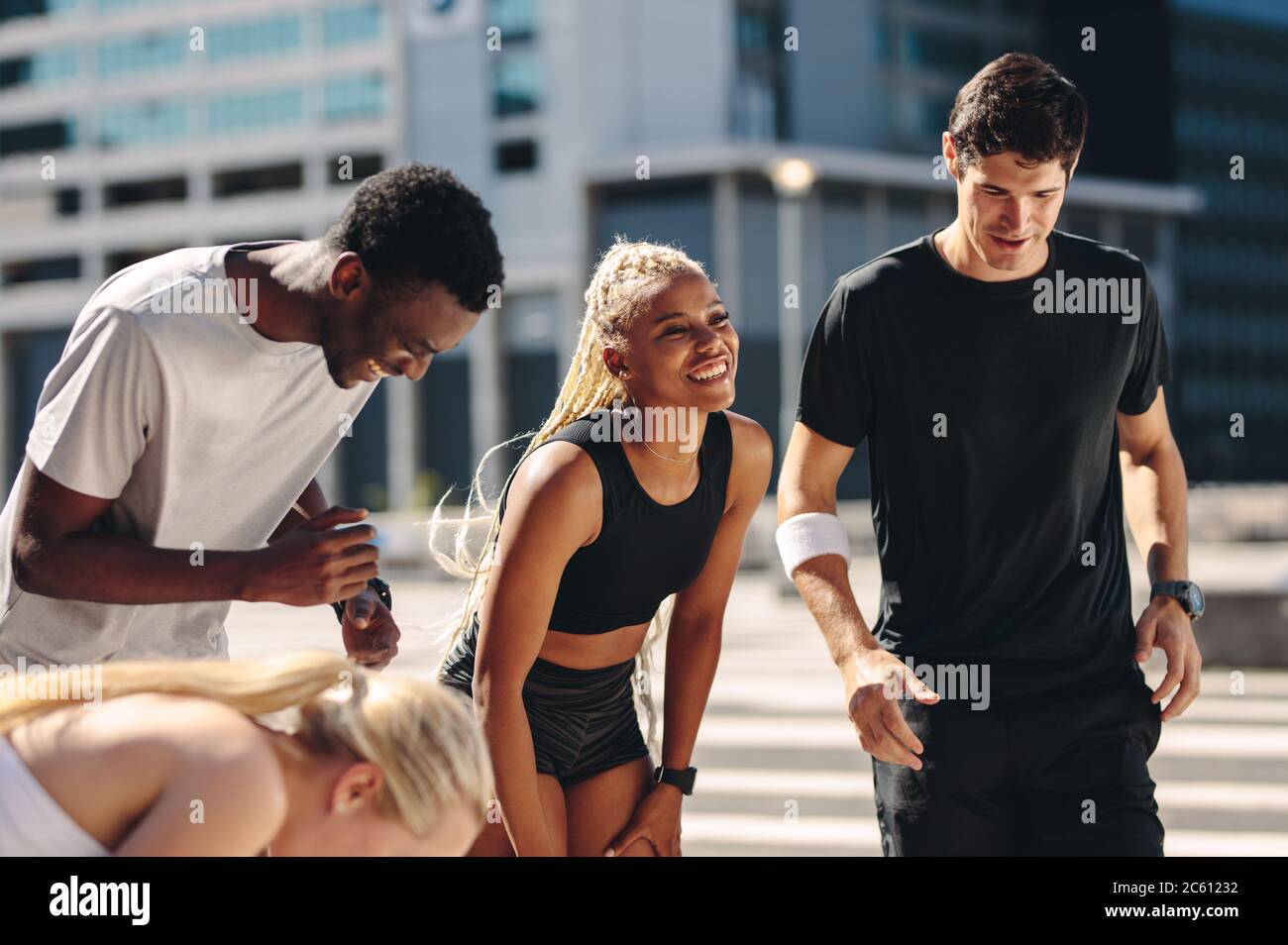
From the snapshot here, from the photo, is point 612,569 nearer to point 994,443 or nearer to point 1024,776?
point 994,443

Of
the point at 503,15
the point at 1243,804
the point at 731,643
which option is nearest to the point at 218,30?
the point at 503,15

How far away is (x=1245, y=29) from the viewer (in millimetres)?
72500

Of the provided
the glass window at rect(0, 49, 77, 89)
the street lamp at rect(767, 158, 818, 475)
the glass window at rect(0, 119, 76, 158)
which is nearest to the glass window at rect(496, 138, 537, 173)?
the street lamp at rect(767, 158, 818, 475)

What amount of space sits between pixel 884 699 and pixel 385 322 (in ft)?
3.55

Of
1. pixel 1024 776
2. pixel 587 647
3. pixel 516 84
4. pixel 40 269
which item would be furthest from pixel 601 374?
pixel 40 269

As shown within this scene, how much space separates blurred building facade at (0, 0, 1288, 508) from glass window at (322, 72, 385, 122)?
9cm

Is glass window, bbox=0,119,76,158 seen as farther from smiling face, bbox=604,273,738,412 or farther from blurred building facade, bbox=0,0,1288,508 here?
smiling face, bbox=604,273,738,412

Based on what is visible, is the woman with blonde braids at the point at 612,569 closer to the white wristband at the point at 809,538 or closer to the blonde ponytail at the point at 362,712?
the white wristband at the point at 809,538

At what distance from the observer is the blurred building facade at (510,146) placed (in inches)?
1623

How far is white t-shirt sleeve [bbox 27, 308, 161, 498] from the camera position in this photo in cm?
238

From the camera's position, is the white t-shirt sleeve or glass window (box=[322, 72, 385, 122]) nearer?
the white t-shirt sleeve

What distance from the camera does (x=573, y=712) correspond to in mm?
2799
